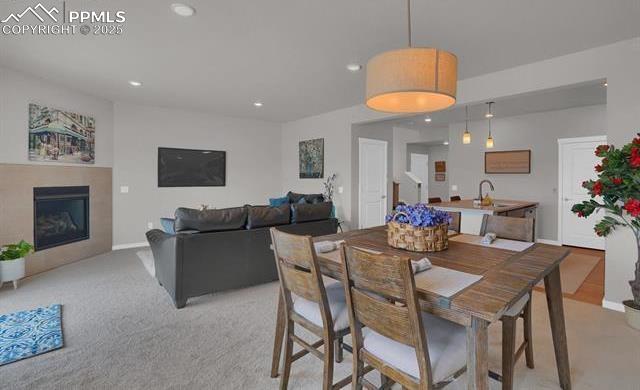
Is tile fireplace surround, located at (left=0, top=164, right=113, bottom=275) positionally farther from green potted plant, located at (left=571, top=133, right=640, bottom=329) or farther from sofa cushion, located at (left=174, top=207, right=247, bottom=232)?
green potted plant, located at (left=571, top=133, right=640, bottom=329)

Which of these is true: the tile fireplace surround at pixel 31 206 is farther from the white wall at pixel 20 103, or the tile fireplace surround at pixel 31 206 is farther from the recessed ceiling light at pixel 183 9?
the recessed ceiling light at pixel 183 9

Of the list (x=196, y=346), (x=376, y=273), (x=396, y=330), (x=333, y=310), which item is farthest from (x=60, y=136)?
(x=396, y=330)

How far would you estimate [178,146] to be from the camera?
6059 mm

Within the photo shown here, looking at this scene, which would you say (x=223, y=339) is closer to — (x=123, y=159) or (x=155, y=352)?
(x=155, y=352)

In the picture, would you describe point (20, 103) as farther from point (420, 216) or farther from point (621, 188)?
point (621, 188)

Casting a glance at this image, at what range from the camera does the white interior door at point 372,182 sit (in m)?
6.04

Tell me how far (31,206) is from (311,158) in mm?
4482

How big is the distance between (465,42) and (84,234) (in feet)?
19.1

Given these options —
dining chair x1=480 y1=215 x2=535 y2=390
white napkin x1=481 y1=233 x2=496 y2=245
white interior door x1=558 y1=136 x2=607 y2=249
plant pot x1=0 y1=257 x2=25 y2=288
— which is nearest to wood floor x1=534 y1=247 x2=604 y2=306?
white interior door x1=558 y1=136 x2=607 y2=249

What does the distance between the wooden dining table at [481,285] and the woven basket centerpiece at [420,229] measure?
5 centimetres

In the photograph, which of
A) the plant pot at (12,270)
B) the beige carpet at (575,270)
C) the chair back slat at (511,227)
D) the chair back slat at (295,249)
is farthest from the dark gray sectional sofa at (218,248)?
the beige carpet at (575,270)

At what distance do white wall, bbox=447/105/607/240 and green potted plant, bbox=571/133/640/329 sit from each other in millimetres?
3430

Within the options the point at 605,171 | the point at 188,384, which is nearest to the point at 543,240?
the point at 605,171

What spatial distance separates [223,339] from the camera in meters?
2.47
